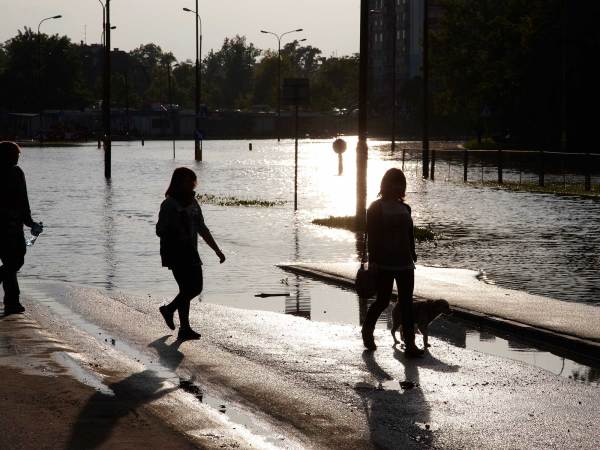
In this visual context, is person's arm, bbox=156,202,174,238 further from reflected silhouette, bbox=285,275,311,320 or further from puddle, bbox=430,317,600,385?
puddle, bbox=430,317,600,385

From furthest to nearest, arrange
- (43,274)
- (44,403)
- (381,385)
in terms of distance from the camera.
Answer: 1. (43,274)
2. (381,385)
3. (44,403)

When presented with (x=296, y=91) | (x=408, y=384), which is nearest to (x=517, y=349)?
(x=408, y=384)

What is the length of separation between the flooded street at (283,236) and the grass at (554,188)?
107 centimetres

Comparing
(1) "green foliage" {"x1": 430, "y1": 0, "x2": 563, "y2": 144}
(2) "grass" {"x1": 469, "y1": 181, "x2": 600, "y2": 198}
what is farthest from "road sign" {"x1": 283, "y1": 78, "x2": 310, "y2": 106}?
(1) "green foliage" {"x1": 430, "y1": 0, "x2": 563, "y2": 144}

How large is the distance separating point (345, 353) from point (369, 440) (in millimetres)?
3312

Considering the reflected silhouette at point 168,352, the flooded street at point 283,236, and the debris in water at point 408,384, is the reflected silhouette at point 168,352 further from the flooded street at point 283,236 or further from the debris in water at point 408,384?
the flooded street at point 283,236

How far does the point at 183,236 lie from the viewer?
12344 millimetres

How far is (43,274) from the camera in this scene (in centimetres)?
1773

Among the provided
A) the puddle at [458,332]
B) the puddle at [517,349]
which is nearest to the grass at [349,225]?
the puddle at [458,332]

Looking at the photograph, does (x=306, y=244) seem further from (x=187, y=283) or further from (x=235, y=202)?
(x=235, y=202)

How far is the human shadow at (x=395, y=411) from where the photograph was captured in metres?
8.34

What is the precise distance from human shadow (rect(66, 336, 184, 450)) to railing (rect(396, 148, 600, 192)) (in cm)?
2945

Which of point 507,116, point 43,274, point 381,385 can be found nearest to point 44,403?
point 381,385

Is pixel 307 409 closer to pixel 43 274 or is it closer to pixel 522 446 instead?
pixel 522 446
